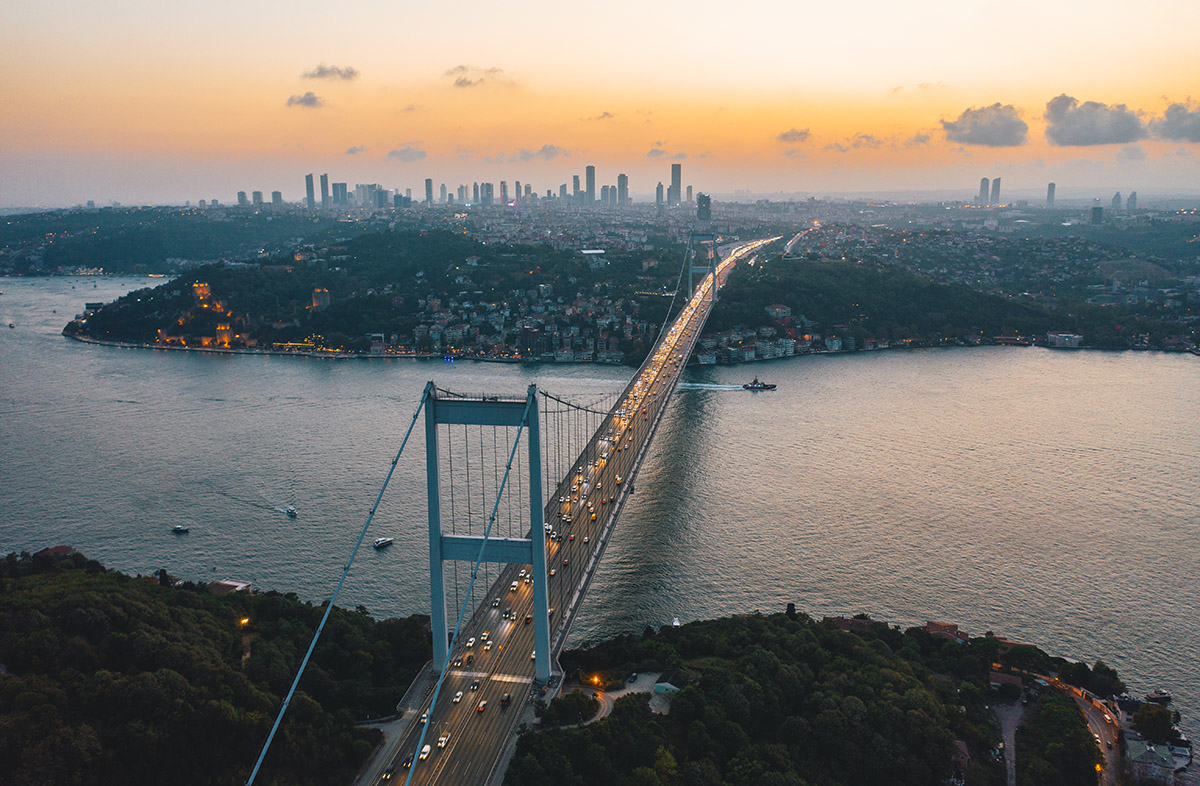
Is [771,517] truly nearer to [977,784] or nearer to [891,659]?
[891,659]

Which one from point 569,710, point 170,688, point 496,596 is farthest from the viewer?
point 496,596

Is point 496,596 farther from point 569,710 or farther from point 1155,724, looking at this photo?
point 1155,724

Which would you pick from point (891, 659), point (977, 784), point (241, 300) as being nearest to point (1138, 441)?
point (891, 659)

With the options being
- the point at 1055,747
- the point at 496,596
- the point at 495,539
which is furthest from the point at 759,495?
the point at 495,539

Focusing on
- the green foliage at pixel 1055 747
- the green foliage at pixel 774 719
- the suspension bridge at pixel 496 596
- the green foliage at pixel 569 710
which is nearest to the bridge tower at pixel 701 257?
the suspension bridge at pixel 496 596

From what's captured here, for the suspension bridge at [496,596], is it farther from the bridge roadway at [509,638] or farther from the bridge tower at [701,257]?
the bridge tower at [701,257]

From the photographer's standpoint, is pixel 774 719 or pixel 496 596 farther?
pixel 496 596
